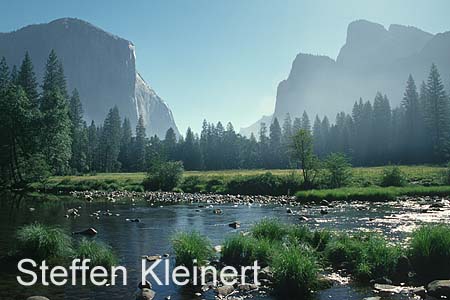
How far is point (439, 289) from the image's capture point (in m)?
12.1

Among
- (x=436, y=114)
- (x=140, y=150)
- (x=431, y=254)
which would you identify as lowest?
(x=431, y=254)

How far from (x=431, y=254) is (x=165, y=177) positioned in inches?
2257

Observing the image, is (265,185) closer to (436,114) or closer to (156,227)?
(156,227)

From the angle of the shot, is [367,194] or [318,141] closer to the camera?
[367,194]

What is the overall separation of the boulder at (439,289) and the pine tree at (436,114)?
8421cm

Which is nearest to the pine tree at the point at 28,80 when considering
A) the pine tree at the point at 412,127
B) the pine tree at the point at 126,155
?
the pine tree at the point at 126,155

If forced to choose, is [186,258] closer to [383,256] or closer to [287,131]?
[383,256]

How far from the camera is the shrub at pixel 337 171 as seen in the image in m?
Answer: 56.1

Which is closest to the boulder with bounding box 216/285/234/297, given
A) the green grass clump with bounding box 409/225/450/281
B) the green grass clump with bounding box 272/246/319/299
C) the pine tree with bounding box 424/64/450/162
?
the green grass clump with bounding box 272/246/319/299

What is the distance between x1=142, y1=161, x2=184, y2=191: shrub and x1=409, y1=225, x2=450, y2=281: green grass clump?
56028 millimetres

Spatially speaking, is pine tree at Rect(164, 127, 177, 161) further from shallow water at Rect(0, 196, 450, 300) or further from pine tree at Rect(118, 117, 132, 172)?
shallow water at Rect(0, 196, 450, 300)

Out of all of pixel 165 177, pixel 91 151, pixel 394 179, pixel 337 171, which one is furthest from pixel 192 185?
pixel 91 151

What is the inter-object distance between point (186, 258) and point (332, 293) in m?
5.34

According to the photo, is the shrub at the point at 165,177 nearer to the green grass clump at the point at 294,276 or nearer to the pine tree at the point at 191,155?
the pine tree at the point at 191,155
